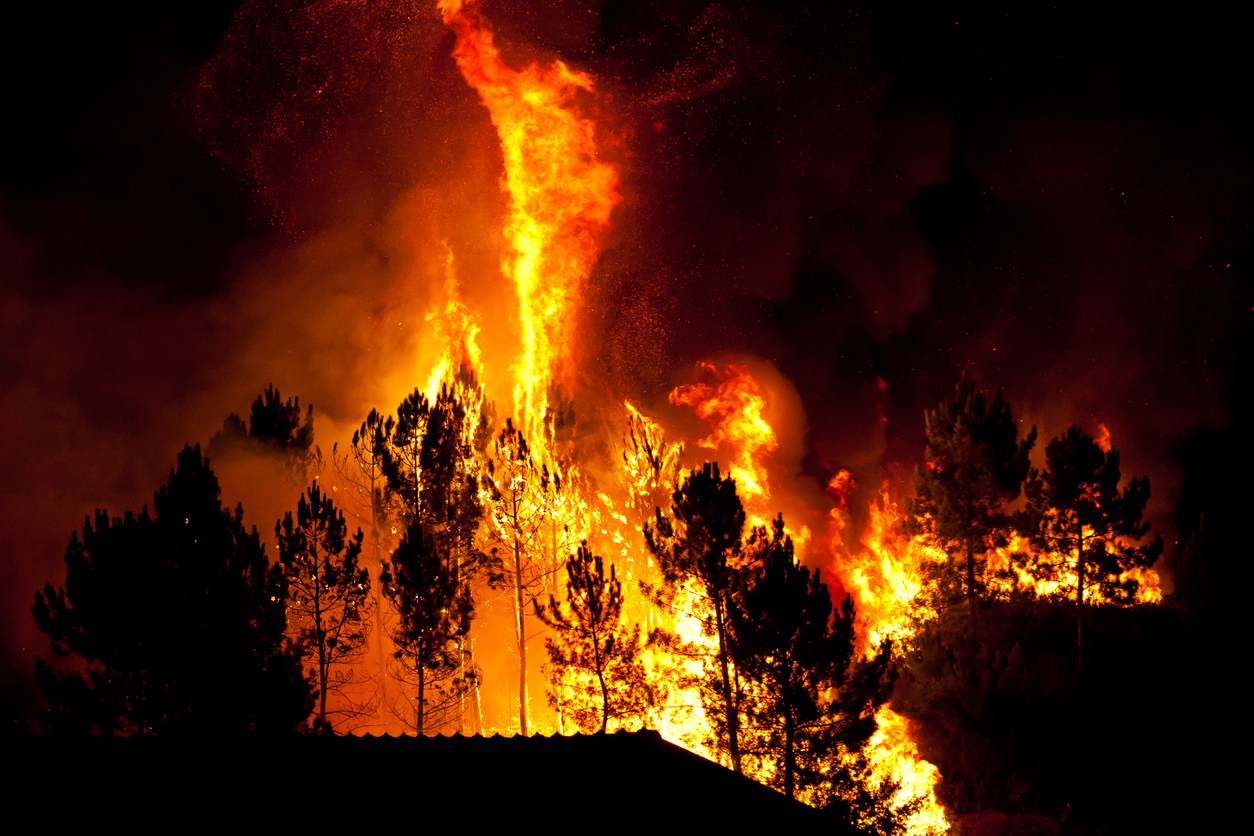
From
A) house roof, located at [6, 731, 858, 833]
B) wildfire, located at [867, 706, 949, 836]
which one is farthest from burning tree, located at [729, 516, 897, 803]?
house roof, located at [6, 731, 858, 833]

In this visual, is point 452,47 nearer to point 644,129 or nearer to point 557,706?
point 644,129

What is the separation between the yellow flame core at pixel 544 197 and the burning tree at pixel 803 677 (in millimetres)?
Result: 21062

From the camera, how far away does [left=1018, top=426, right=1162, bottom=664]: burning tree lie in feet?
94.9

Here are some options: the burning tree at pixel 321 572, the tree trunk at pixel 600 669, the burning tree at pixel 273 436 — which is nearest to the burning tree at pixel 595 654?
the tree trunk at pixel 600 669

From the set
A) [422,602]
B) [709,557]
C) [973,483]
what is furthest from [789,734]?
[973,483]

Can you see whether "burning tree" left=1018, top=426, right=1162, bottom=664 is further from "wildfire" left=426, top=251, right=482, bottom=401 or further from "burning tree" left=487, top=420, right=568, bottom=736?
"wildfire" left=426, top=251, right=482, bottom=401

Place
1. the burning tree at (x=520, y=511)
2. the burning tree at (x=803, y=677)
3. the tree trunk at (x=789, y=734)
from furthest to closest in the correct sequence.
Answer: the burning tree at (x=520, y=511), the tree trunk at (x=789, y=734), the burning tree at (x=803, y=677)

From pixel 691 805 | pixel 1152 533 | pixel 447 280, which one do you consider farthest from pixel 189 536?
pixel 1152 533

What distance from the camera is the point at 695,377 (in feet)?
143

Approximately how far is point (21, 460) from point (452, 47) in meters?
25.1

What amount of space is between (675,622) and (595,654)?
2.56 metres

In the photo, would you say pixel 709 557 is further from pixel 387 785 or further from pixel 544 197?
pixel 544 197

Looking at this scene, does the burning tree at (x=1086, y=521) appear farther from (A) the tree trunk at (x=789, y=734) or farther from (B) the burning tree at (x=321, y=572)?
(B) the burning tree at (x=321, y=572)

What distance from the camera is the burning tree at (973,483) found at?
3036cm
